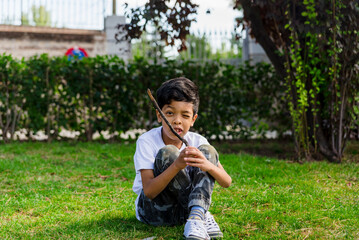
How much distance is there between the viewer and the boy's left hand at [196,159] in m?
2.34

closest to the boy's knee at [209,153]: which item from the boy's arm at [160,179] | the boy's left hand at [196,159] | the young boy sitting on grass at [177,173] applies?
the young boy sitting on grass at [177,173]

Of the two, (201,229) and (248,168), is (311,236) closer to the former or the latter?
(201,229)

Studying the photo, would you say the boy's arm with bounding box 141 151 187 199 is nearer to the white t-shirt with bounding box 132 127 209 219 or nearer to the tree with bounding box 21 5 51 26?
the white t-shirt with bounding box 132 127 209 219

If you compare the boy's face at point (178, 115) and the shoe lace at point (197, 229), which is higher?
the boy's face at point (178, 115)

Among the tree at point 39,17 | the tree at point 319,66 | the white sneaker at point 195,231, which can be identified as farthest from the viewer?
the tree at point 39,17

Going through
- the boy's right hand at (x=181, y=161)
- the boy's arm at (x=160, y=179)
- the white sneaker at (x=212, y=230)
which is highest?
the boy's right hand at (x=181, y=161)

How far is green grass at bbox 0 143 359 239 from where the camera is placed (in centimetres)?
277

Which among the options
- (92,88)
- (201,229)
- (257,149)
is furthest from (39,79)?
(201,229)

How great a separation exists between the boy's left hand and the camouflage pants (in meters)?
0.12

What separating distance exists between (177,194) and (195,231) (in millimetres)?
334

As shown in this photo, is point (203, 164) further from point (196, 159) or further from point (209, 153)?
point (209, 153)

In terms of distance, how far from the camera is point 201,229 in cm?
238

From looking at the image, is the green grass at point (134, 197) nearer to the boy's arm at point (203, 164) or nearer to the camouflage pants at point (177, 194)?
the camouflage pants at point (177, 194)

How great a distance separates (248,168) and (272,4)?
6.60ft
